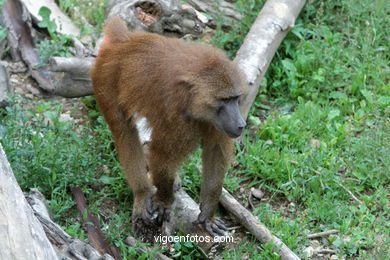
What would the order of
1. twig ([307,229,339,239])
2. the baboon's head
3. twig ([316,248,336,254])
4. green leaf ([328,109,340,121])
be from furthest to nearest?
1. green leaf ([328,109,340,121])
2. twig ([307,229,339,239])
3. twig ([316,248,336,254])
4. the baboon's head

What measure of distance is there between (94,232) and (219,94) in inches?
70.7

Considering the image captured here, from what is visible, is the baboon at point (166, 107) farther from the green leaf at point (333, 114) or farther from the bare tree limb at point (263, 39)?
the green leaf at point (333, 114)

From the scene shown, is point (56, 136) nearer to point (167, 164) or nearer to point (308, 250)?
point (167, 164)

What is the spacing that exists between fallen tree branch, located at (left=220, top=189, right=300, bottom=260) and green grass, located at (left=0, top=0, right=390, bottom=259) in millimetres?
83

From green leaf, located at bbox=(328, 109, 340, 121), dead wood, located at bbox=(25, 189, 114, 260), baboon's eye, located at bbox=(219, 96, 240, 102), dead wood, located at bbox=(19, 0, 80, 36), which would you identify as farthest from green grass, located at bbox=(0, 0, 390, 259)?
baboon's eye, located at bbox=(219, 96, 240, 102)

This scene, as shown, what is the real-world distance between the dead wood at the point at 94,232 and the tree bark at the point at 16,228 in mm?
1574

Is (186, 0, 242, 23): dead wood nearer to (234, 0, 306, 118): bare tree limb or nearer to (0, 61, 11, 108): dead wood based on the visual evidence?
(234, 0, 306, 118): bare tree limb

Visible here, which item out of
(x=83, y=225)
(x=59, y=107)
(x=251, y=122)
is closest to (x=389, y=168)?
(x=251, y=122)

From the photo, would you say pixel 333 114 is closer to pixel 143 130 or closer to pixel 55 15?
pixel 143 130

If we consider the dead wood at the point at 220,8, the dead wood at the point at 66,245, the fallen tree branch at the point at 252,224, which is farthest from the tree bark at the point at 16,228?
the dead wood at the point at 220,8

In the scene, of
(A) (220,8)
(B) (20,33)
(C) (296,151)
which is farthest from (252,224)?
(B) (20,33)

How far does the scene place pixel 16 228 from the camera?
3910 mm

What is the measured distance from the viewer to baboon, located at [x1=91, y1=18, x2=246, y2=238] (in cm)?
521

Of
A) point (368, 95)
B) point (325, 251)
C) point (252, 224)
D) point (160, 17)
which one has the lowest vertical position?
point (325, 251)
